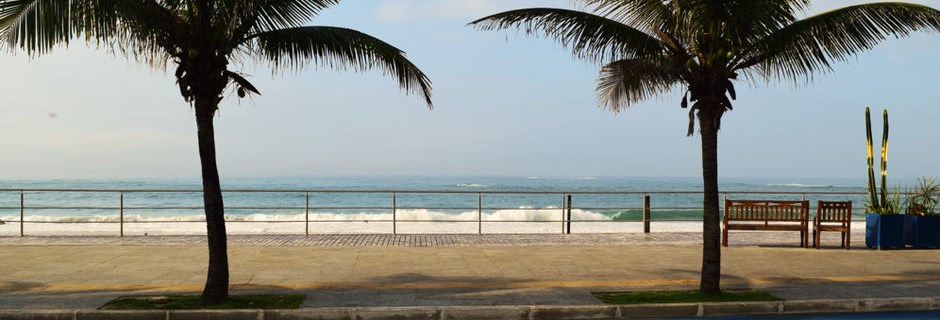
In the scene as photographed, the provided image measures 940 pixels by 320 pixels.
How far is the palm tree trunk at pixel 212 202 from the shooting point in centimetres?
682

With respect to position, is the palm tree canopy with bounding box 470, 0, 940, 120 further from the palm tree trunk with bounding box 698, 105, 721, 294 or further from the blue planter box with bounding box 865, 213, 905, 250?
the blue planter box with bounding box 865, 213, 905, 250

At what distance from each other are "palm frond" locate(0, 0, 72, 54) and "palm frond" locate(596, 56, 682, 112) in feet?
19.2

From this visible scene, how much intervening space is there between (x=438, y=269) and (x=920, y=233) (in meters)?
8.09

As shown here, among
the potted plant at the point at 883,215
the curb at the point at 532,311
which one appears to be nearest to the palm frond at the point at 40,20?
the curb at the point at 532,311

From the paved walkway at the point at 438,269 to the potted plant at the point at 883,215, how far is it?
39cm

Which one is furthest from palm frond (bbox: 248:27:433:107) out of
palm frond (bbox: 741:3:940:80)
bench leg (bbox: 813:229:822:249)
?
bench leg (bbox: 813:229:822:249)

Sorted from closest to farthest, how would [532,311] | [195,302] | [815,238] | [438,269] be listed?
[532,311], [195,302], [438,269], [815,238]

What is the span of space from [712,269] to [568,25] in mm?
3008

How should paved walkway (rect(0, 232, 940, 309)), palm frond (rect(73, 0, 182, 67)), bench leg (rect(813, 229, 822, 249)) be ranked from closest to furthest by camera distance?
palm frond (rect(73, 0, 182, 67)) < paved walkway (rect(0, 232, 940, 309)) < bench leg (rect(813, 229, 822, 249))

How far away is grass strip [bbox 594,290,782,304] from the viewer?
24.2 ft

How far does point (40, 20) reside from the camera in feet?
19.5

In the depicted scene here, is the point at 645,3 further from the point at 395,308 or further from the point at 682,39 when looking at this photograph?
the point at 395,308

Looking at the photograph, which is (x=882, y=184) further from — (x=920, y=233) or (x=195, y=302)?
(x=195, y=302)

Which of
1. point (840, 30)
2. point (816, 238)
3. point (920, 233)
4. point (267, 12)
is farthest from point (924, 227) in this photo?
point (267, 12)
